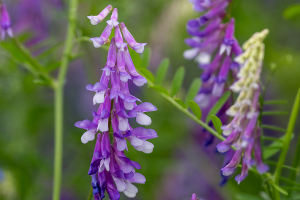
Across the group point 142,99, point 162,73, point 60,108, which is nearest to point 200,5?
point 162,73

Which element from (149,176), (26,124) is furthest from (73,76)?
(149,176)

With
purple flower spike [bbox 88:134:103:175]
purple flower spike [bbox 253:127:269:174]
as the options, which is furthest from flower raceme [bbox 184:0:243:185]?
purple flower spike [bbox 88:134:103:175]

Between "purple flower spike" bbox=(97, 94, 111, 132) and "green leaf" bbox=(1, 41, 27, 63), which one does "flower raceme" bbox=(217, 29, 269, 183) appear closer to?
"purple flower spike" bbox=(97, 94, 111, 132)

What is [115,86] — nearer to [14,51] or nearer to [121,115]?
[121,115]

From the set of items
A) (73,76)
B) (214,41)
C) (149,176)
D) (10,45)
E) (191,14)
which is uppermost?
(73,76)

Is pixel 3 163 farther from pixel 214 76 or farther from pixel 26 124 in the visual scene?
pixel 214 76

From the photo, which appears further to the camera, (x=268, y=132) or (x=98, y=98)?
(x=268, y=132)
